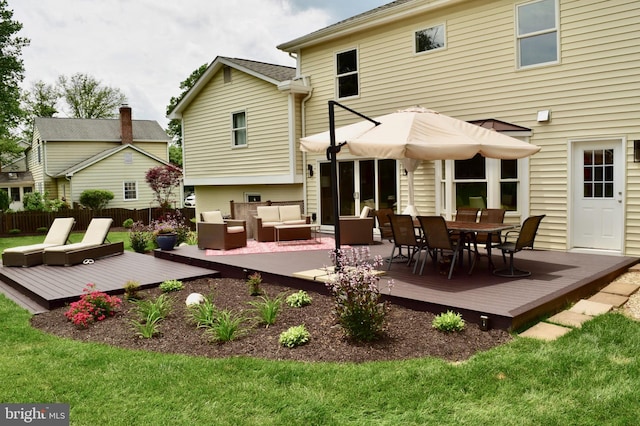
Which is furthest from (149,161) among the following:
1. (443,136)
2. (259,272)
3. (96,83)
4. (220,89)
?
(443,136)

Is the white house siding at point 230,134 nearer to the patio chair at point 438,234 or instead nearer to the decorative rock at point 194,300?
the patio chair at point 438,234

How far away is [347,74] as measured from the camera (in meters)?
12.9

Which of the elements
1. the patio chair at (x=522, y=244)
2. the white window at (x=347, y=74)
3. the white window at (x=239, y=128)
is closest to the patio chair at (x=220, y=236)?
the white window at (x=347, y=74)

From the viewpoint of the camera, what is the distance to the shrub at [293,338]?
16.0 ft

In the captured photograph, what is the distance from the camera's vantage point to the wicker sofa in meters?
11.6

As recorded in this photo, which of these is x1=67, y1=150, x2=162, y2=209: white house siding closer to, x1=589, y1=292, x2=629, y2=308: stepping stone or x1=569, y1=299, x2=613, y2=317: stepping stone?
x1=589, y1=292, x2=629, y2=308: stepping stone

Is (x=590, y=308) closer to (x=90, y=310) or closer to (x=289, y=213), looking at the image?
(x=90, y=310)

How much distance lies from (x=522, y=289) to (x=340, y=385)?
3359 mm

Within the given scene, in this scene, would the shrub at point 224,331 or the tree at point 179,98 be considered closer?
the shrub at point 224,331

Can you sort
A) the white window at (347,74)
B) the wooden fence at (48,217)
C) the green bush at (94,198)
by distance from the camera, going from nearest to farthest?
the white window at (347,74) < the wooden fence at (48,217) < the green bush at (94,198)

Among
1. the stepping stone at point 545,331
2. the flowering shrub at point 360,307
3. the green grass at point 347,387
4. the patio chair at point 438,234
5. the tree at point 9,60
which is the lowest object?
the green grass at point 347,387

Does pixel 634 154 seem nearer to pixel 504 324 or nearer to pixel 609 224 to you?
pixel 609 224

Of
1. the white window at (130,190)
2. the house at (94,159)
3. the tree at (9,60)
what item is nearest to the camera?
the tree at (9,60)

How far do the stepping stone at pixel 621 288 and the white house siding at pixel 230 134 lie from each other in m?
8.97
